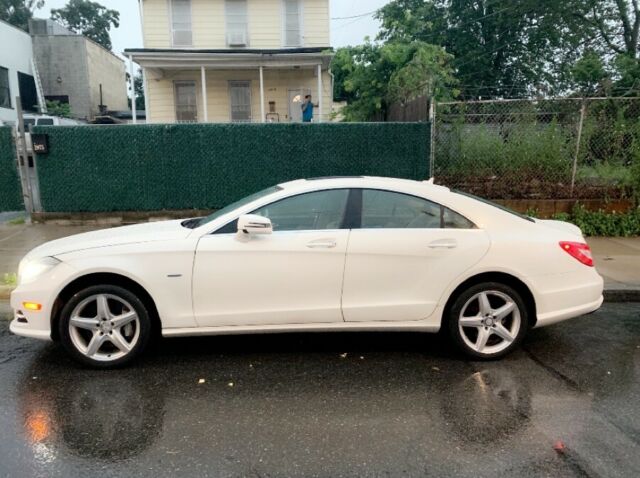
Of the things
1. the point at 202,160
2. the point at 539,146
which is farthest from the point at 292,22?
the point at 539,146

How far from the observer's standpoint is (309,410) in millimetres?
3586

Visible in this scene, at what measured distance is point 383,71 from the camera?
45.9 feet

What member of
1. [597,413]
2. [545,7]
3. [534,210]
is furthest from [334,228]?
[545,7]

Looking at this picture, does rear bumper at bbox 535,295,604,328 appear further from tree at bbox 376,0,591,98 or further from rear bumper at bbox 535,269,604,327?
tree at bbox 376,0,591,98

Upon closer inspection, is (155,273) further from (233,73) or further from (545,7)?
(545,7)

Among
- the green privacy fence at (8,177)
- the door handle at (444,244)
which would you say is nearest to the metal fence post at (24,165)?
the green privacy fence at (8,177)

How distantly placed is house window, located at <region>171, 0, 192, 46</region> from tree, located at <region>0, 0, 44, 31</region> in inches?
1365

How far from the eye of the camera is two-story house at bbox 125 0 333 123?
18156 millimetres

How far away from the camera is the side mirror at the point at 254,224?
4102 mm

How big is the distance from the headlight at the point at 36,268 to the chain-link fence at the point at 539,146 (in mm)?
7226

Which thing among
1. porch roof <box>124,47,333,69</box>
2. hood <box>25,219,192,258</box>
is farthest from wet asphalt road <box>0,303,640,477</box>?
porch roof <box>124,47,333,69</box>

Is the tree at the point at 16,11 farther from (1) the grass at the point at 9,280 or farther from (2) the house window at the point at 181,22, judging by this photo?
(1) the grass at the point at 9,280

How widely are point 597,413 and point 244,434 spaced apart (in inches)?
90.5

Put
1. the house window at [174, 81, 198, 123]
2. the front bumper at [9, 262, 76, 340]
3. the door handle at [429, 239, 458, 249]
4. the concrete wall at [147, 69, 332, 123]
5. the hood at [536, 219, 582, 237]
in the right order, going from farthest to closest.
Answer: the house window at [174, 81, 198, 123], the concrete wall at [147, 69, 332, 123], the hood at [536, 219, 582, 237], the door handle at [429, 239, 458, 249], the front bumper at [9, 262, 76, 340]
